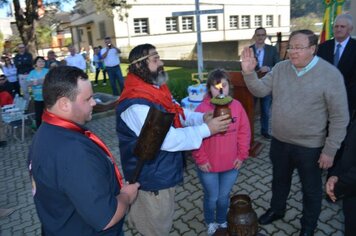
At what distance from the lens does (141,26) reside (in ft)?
94.3

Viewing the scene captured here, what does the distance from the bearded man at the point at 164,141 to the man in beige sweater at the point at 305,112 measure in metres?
0.93

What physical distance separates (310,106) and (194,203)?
2.15 meters

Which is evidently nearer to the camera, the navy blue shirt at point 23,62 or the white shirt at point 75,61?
the navy blue shirt at point 23,62

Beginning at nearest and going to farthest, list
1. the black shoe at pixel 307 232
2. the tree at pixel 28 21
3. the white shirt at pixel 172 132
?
the white shirt at pixel 172 132 < the black shoe at pixel 307 232 < the tree at pixel 28 21

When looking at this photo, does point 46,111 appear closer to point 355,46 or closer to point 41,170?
point 41,170

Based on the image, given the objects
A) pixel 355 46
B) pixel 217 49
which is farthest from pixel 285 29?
pixel 355 46

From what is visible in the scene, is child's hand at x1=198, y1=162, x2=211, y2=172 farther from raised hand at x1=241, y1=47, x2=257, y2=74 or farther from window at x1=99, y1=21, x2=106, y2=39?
Answer: window at x1=99, y1=21, x2=106, y2=39

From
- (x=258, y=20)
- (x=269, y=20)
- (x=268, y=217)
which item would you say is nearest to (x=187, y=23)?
(x=258, y=20)

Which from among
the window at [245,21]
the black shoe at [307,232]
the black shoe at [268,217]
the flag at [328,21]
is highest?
the window at [245,21]

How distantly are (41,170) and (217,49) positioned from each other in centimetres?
3426

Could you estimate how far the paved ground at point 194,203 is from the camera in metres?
3.62

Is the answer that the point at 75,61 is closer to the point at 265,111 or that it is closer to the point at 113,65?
the point at 113,65

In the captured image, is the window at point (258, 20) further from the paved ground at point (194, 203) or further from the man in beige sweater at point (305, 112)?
the man in beige sweater at point (305, 112)

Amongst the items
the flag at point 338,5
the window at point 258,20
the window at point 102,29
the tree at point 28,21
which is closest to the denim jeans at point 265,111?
the flag at point 338,5
